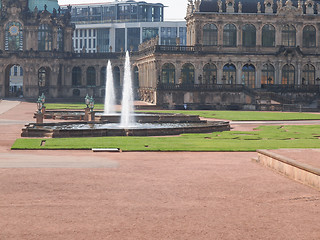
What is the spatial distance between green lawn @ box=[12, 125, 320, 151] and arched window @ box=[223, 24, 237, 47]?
61.4 metres

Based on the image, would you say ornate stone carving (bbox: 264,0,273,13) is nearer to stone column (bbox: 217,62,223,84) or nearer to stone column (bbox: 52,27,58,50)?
stone column (bbox: 217,62,223,84)

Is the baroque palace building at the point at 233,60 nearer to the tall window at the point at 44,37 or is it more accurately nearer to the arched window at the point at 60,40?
the tall window at the point at 44,37

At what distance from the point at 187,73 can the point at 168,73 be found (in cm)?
368

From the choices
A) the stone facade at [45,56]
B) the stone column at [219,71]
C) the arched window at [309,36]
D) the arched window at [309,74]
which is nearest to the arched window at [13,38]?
the stone facade at [45,56]

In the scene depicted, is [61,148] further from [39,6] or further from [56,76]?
[39,6]

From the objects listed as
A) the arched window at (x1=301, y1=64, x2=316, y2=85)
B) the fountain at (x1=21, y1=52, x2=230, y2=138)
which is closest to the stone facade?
the arched window at (x1=301, y1=64, x2=316, y2=85)

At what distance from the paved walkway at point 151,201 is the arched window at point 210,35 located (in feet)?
253

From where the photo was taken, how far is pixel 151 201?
59.6 feet

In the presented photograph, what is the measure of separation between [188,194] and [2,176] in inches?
313

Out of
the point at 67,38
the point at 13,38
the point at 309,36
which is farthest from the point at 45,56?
the point at 309,36

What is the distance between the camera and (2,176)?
73.3ft

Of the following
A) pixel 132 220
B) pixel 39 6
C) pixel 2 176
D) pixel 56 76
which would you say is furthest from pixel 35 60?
pixel 132 220

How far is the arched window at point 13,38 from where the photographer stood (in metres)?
118

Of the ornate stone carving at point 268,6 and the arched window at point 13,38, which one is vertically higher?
the ornate stone carving at point 268,6
